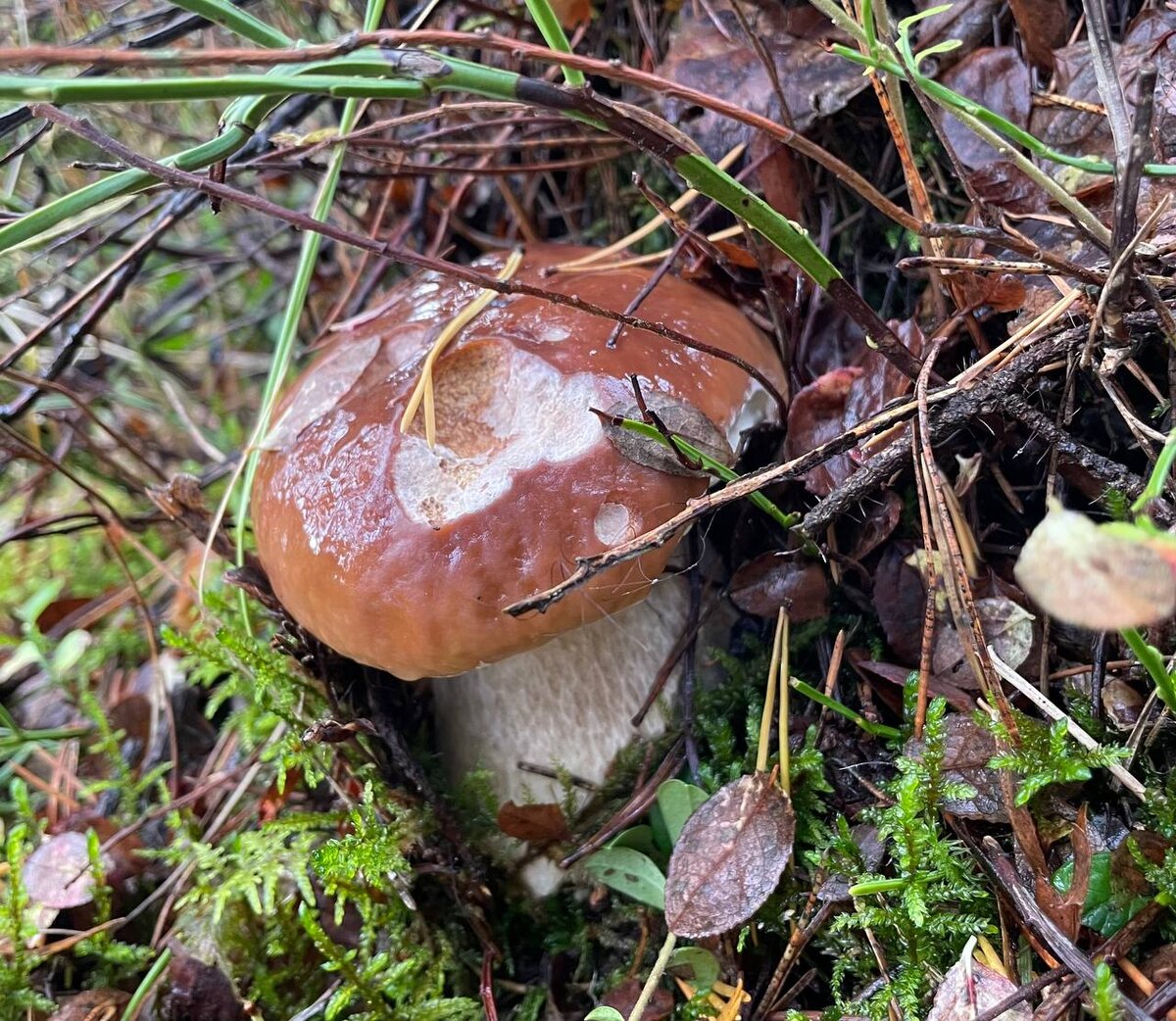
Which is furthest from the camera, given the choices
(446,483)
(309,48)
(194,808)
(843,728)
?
(194,808)

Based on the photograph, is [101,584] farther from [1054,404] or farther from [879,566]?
[1054,404]

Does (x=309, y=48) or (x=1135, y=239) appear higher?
(x=309, y=48)

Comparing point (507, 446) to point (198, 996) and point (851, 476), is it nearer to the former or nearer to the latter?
point (851, 476)

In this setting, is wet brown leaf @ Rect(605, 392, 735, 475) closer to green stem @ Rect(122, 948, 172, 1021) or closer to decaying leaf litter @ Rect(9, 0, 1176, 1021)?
decaying leaf litter @ Rect(9, 0, 1176, 1021)

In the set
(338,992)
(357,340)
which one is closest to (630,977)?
(338,992)

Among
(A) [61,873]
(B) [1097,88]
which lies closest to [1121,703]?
(B) [1097,88]

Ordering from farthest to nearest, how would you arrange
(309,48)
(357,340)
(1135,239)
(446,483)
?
(357,340) → (446,483) → (1135,239) → (309,48)

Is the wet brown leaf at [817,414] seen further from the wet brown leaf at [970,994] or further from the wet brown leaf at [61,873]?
the wet brown leaf at [61,873]
